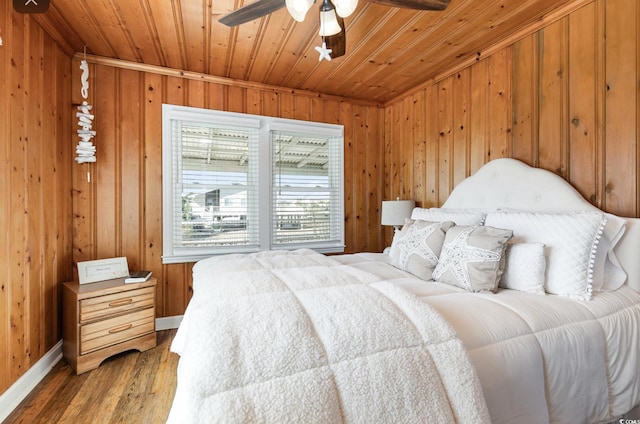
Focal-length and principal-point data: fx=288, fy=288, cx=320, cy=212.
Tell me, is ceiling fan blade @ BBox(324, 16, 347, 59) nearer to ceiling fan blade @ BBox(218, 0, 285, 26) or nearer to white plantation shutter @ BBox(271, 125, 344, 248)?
ceiling fan blade @ BBox(218, 0, 285, 26)

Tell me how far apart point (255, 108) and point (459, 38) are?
2075 millimetres

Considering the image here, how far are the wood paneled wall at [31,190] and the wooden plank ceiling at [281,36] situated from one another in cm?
34

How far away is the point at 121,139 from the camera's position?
107 inches

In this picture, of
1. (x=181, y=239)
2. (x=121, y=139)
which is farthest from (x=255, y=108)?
(x=181, y=239)

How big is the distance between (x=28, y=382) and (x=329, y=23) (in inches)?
114

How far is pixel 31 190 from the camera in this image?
1987 millimetres

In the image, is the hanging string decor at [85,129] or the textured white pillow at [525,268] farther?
the hanging string decor at [85,129]

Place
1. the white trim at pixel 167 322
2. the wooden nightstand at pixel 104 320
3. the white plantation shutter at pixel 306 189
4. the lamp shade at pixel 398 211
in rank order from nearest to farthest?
the wooden nightstand at pixel 104 320
the white trim at pixel 167 322
the lamp shade at pixel 398 211
the white plantation shutter at pixel 306 189

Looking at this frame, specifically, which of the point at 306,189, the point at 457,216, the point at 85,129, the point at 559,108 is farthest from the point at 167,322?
the point at 559,108

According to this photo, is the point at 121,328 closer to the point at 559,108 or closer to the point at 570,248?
the point at 570,248

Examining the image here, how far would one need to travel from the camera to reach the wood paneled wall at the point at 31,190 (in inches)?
68.5

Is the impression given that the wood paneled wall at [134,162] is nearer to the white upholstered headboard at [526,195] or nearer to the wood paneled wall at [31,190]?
the wood paneled wall at [31,190]

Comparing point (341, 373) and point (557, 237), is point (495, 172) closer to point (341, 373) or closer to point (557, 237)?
point (557, 237)

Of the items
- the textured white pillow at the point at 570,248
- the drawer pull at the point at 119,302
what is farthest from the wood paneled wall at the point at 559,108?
the drawer pull at the point at 119,302
